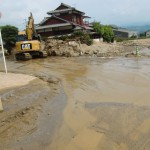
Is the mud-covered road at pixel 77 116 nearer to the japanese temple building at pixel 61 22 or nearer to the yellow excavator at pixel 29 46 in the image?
the yellow excavator at pixel 29 46

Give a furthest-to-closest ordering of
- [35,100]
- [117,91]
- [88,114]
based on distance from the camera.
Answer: [117,91] < [35,100] < [88,114]

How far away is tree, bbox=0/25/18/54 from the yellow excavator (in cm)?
634

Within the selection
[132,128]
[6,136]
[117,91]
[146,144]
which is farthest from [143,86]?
[6,136]

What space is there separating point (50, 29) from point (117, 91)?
30.6 metres

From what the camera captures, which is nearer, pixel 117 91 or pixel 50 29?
pixel 117 91

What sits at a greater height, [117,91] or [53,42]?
[53,42]

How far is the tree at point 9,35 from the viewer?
29.9m

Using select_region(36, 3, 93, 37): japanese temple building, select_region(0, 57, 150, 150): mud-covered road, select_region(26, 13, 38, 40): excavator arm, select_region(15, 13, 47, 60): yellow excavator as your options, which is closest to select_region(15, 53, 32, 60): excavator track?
select_region(15, 13, 47, 60): yellow excavator

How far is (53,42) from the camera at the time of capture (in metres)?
25.9

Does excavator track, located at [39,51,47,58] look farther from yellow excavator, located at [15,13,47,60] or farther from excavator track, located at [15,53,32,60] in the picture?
excavator track, located at [15,53,32,60]

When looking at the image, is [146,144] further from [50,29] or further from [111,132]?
[50,29]

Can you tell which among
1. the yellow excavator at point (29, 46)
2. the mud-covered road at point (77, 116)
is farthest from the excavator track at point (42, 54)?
the mud-covered road at point (77, 116)

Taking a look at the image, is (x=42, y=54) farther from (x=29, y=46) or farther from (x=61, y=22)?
(x=61, y=22)

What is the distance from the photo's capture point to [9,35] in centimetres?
3036
